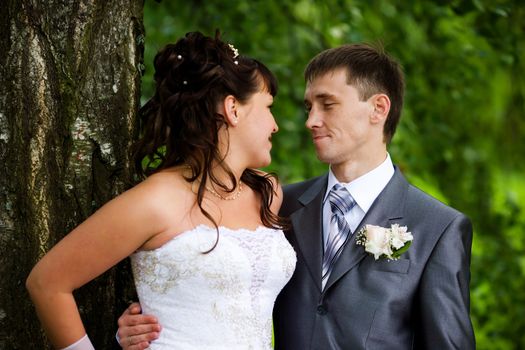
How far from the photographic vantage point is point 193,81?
9.21ft

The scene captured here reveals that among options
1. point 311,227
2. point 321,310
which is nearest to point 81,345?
point 321,310

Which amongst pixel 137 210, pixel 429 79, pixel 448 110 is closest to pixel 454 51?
pixel 429 79

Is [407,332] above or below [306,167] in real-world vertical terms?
below

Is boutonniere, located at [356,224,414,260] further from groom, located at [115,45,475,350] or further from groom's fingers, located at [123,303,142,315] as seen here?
groom's fingers, located at [123,303,142,315]

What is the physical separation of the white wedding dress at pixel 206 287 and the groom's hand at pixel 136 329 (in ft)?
0.09

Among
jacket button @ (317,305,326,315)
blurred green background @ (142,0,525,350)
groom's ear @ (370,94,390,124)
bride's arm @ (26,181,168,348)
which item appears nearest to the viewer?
bride's arm @ (26,181,168,348)

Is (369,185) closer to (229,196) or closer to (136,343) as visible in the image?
(229,196)

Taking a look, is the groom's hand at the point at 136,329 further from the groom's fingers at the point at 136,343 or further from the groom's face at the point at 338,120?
the groom's face at the point at 338,120

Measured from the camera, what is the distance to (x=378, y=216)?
10.2 feet

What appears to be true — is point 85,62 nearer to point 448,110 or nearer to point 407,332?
point 407,332

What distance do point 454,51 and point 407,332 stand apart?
13.0ft

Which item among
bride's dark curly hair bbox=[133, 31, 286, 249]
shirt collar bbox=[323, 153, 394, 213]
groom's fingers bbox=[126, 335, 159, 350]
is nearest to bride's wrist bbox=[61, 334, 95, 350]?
groom's fingers bbox=[126, 335, 159, 350]

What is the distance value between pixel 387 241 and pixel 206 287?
2.35ft

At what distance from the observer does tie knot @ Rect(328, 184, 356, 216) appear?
3.19m
